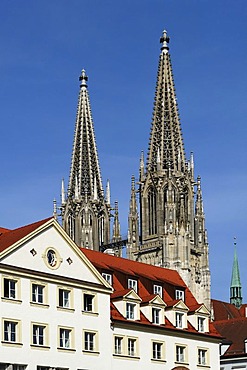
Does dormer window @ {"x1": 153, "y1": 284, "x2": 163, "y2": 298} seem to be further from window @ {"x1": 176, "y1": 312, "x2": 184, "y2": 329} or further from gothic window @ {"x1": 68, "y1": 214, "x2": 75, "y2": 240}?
gothic window @ {"x1": 68, "y1": 214, "x2": 75, "y2": 240}

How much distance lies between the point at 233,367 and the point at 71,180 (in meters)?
97.5

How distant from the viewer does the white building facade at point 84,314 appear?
61.4m

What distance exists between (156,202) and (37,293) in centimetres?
11101

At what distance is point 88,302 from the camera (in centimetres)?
6700

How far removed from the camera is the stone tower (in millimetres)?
164250

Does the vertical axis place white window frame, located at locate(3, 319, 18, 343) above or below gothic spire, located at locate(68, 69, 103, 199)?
below

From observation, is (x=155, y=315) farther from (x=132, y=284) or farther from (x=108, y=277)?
(x=108, y=277)

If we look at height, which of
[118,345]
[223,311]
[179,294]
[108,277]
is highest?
[223,311]

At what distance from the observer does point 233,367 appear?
→ 89562mm

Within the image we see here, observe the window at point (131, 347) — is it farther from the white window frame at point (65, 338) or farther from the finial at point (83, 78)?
the finial at point (83, 78)

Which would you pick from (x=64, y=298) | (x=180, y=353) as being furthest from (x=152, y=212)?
(x=64, y=298)

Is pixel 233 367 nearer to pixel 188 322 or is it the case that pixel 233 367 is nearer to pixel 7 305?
pixel 188 322

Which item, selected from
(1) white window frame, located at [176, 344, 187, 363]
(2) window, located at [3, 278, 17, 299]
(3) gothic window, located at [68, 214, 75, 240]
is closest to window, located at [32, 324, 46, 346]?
(2) window, located at [3, 278, 17, 299]

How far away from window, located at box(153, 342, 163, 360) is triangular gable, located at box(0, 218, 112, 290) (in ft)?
21.1
